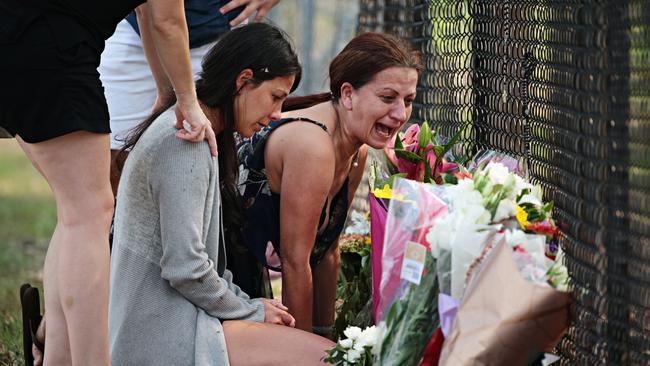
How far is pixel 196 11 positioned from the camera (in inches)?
189

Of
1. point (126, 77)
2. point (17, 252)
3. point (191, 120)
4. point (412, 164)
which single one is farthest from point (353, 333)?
point (17, 252)

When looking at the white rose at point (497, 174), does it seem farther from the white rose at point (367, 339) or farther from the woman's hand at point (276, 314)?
the woman's hand at point (276, 314)

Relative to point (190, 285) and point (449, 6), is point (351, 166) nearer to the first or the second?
point (449, 6)

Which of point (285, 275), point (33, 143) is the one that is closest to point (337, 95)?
point (285, 275)

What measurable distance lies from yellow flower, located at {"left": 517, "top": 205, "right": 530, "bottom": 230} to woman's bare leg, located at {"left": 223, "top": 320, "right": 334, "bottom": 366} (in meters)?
0.88

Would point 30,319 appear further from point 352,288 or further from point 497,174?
point 497,174

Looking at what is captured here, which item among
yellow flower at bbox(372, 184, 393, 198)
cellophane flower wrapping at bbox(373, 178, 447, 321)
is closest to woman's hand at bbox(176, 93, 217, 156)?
yellow flower at bbox(372, 184, 393, 198)

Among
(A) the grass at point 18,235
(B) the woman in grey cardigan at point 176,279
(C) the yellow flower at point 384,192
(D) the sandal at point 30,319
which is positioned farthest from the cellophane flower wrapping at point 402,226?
(A) the grass at point 18,235

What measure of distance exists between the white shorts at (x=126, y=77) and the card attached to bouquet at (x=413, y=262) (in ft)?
7.04

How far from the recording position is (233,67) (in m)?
3.73

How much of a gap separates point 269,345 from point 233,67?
3.15 ft

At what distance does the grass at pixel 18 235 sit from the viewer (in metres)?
5.13

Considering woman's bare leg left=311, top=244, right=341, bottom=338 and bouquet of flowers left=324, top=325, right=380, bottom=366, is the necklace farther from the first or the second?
bouquet of flowers left=324, top=325, right=380, bottom=366

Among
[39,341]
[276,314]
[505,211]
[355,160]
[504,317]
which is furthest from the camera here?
[355,160]
